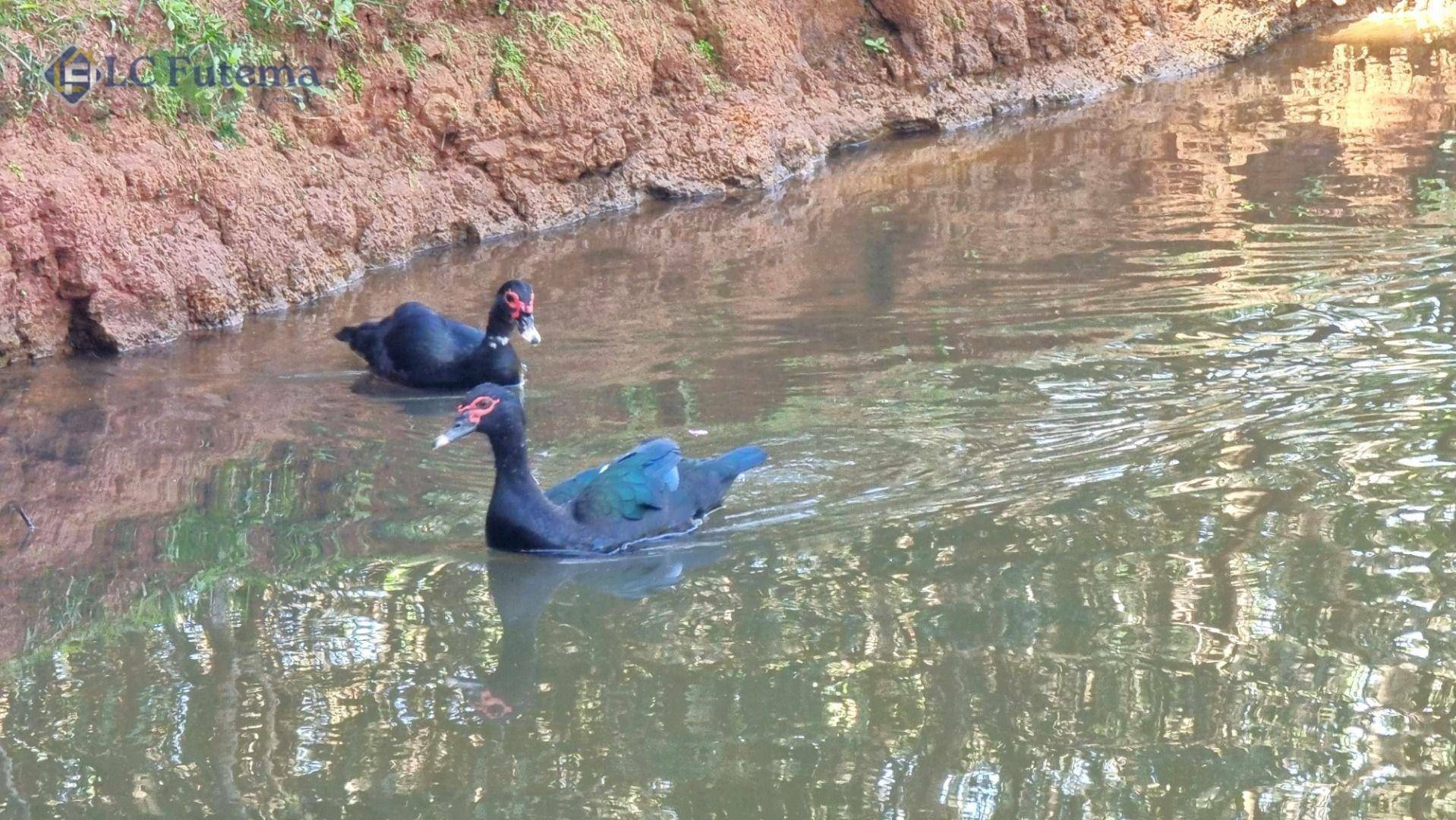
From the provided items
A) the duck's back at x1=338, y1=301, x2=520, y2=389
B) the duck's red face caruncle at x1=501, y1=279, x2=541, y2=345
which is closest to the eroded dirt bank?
the duck's back at x1=338, y1=301, x2=520, y2=389

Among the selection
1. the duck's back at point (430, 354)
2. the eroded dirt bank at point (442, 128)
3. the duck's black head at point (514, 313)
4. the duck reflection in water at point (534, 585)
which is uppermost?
the eroded dirt bank at point (442, 128)

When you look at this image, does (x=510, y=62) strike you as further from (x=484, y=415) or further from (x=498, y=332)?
(x=484, y=415)

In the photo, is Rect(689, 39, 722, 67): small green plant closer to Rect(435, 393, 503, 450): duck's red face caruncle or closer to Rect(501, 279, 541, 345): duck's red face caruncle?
Rect(501, 279, 541, 345): duck's red face caruncle

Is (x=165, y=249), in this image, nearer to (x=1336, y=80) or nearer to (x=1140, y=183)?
(x=1140, y=183)

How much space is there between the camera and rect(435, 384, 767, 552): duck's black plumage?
251 inches

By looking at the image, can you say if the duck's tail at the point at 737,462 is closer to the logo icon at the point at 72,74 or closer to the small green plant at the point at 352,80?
the logo icon at the point at 72,74

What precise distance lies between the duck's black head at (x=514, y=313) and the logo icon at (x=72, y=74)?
3.25 metres

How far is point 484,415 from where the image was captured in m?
6.44

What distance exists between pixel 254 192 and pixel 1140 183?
641 cm

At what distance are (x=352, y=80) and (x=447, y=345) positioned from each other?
355cm

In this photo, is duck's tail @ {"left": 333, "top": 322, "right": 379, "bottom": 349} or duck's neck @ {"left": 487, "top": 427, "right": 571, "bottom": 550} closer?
duck's neck @ {"left": 487, "top": 427, "right": 571, "bottom": 550}

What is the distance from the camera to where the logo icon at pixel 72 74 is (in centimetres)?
990

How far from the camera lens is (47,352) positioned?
952 cm

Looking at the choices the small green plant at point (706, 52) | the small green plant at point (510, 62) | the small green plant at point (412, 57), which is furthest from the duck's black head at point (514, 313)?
the small green plant at point (706, 52)
